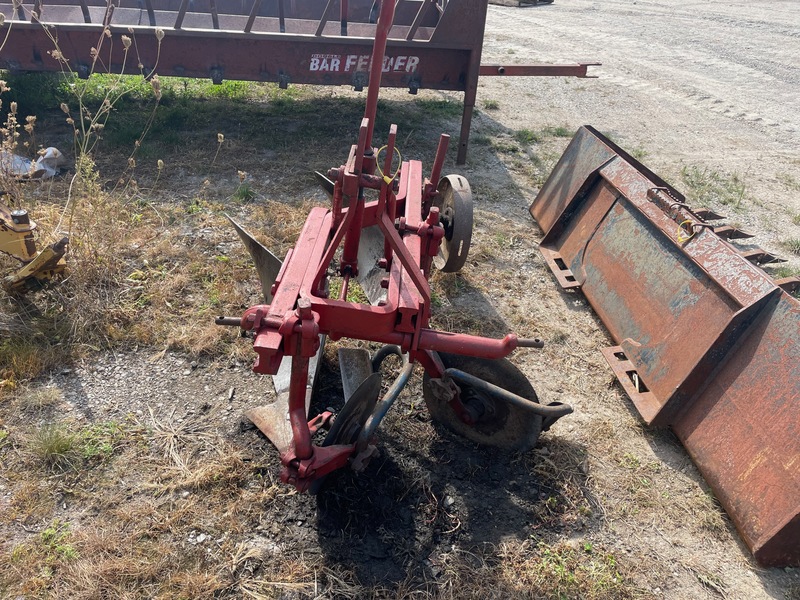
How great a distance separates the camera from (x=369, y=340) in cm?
272

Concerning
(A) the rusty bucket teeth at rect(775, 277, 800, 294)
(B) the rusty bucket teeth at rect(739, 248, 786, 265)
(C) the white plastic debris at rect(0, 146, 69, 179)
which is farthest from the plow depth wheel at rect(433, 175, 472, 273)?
(C) the white plastic debris at rect(0, 146, 69, 179)

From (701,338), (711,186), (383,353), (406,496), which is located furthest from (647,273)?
(711,186)

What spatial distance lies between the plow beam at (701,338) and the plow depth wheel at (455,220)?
1.00m

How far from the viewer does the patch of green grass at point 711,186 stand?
246 inches

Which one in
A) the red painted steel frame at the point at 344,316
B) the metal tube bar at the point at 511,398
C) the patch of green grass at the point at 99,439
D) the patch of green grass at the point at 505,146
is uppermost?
the red painted steel frame at the point at 344,316

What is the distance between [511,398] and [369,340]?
0.82 meters

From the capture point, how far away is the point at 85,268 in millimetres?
3959

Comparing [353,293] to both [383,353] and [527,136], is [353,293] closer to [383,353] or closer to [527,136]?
[383,353]

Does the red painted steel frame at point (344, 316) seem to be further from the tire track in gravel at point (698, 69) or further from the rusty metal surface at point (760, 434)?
the tire track in gravel at point (698, 69)

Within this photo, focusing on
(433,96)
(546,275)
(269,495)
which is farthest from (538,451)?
(433,96)

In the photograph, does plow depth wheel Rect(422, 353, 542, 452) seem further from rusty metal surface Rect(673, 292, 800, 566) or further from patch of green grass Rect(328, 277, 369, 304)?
patch of green grass Rect(328, 277, 369, 304)

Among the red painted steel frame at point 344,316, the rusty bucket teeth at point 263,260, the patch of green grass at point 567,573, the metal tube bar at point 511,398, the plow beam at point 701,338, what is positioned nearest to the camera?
the red painted steel frame at point 344,316

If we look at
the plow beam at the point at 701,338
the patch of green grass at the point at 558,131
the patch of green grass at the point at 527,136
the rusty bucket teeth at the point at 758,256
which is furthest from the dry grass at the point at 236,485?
the patch of green grass at the point at 558,131

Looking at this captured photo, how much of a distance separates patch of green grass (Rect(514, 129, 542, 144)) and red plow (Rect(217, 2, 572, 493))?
4.45m
